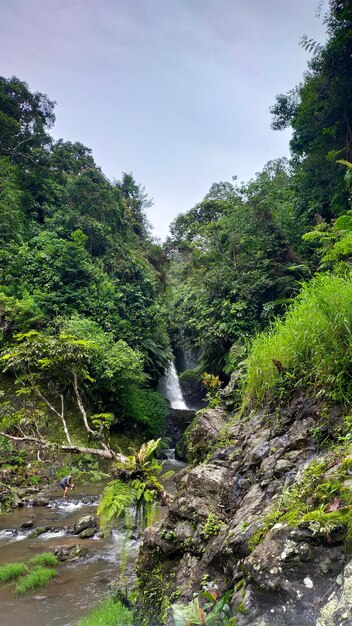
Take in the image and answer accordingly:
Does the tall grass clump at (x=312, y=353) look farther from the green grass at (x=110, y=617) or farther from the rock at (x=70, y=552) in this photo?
the rock at (x=70, y=552)

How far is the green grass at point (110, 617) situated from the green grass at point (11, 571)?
2.15 metres

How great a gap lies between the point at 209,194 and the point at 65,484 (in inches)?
1263

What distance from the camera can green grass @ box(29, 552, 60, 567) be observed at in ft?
21.4

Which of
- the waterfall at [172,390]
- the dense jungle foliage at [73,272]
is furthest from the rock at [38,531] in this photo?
the waterfall at [172,390]

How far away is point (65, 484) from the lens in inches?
414

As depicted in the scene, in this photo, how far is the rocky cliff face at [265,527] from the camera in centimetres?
196

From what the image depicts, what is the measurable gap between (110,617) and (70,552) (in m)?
3.32

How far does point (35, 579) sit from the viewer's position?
5828 millimetres

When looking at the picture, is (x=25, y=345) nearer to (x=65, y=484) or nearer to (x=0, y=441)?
(x=0, y=441)

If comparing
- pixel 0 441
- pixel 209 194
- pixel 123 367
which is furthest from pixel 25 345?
pixel 209 194

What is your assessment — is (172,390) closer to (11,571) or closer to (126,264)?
(126,264)

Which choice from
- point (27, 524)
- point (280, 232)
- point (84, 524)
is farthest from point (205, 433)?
point (280, 232)

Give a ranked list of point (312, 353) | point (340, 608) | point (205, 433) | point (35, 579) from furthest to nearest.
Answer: point (35, 579)
point (205, 433)
point (312, 353)
point (340, 608)

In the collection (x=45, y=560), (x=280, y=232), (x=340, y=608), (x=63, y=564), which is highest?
(x=280, y=232)
